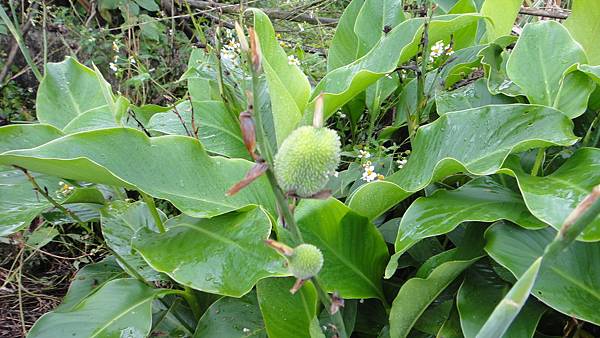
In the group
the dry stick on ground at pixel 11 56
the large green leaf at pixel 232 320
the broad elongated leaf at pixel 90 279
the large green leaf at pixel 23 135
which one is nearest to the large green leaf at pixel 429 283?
the large green leaf at pixel 232 320

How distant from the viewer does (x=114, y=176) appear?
26.5 inches

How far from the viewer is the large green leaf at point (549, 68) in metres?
0.79

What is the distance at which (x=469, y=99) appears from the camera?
922 mm

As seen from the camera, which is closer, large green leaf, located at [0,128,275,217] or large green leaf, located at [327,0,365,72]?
large green leaf, located at [0,128,275,217]

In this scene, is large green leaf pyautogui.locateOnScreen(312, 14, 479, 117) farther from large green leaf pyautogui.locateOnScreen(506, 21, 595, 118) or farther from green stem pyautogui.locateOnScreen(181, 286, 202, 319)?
green stem pyautogui.locateOnScreen(181, 286, 202, 319)

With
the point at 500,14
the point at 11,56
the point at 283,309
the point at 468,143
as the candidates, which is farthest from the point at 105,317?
the point at 11,56

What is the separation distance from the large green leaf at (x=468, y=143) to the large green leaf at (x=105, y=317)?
14.3 inches

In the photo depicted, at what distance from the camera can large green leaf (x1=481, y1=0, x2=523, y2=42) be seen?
107 cm

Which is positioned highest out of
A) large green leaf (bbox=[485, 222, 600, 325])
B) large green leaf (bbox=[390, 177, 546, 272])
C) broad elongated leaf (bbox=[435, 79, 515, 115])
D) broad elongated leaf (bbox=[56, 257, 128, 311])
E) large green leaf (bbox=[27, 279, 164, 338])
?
broad elongated leaf (bbox=[435, 79, 515, 115])

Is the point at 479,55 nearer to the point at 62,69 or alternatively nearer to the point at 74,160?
the point at 74,160

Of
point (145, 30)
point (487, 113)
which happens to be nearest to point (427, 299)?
point (487, 113)

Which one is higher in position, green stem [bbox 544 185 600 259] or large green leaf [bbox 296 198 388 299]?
green stem [bbox 544 185 600 259]

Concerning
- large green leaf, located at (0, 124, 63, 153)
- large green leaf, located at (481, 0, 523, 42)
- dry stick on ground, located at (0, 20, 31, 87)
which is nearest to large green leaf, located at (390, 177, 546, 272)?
large green leaf, located at (481, 0, 523, 42)

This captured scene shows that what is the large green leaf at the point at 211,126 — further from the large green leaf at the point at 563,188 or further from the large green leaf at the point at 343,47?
the large green leaf at the point at 563,188
